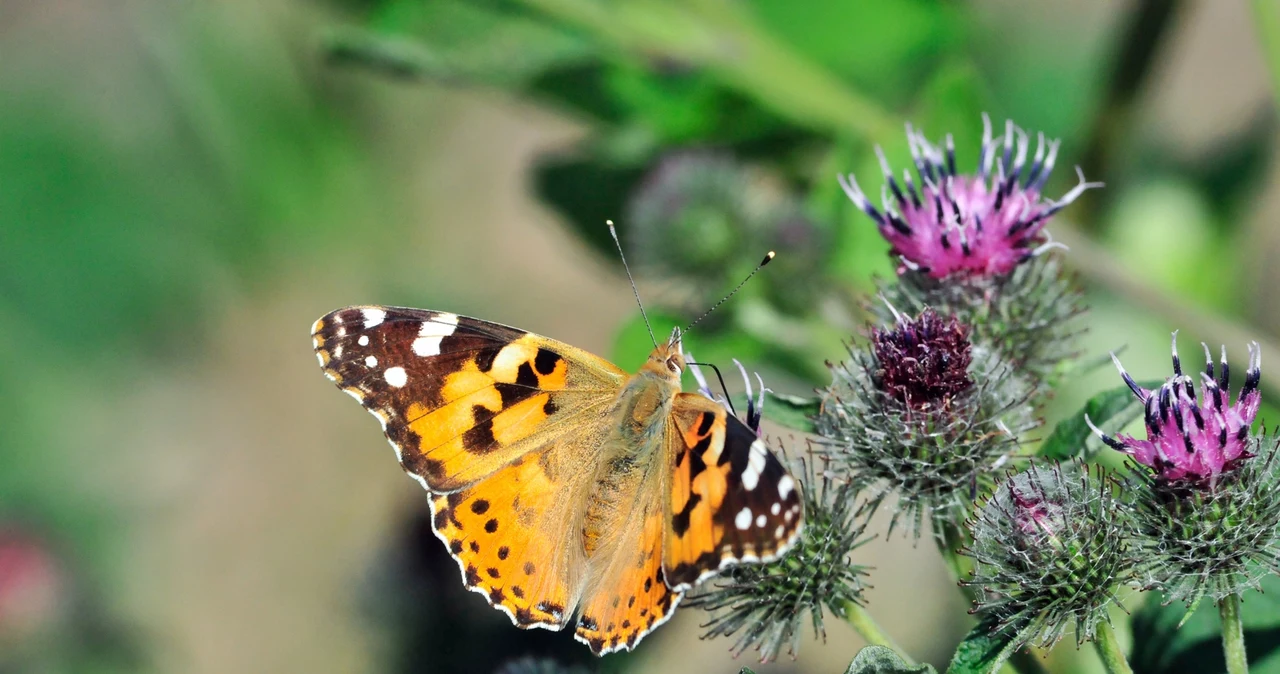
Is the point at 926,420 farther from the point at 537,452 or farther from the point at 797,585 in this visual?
the point at 537,452

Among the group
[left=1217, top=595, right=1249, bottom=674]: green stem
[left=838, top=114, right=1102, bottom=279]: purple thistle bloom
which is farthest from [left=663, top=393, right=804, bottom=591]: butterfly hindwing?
[left=1217, top=595, right=1249, bottom=674]: green stem

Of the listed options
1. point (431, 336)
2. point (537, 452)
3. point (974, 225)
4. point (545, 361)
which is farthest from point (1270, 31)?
point (431, 336)

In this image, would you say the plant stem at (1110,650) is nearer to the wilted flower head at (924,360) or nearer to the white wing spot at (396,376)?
the wilted flower head at (924,360)

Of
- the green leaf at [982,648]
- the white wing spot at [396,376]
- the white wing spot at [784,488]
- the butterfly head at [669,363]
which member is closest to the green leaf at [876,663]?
the green leaf at [982,648]

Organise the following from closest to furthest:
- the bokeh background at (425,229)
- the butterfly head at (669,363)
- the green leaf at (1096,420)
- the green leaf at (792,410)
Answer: the green leaf at (1096,420) → the green leaf at (792,410) → the butterfly head at (669,363) → the bokeh background at (425,229)

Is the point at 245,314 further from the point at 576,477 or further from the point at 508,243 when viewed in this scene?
the point at 576,477

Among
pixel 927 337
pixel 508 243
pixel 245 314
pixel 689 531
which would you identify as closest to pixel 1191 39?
pixel 508 243
